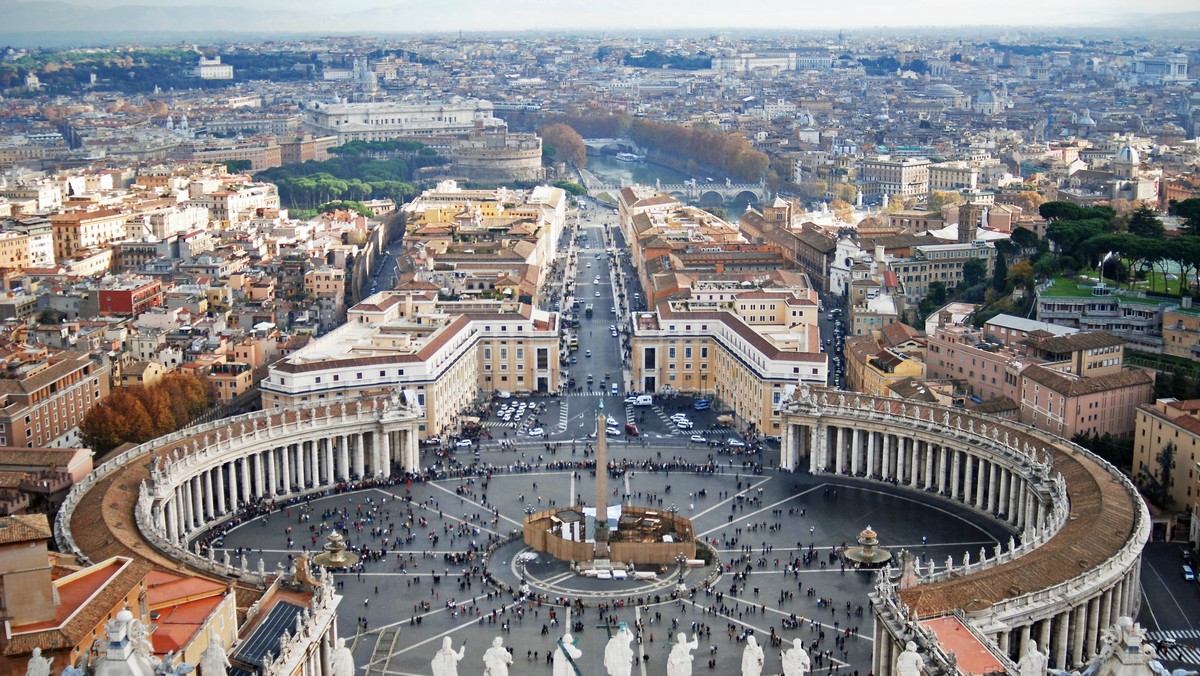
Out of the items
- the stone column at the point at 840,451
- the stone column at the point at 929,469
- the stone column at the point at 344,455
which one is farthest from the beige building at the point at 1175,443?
the stone column at the point at 344,455

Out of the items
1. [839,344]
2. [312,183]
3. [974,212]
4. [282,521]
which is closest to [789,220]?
[974,212]

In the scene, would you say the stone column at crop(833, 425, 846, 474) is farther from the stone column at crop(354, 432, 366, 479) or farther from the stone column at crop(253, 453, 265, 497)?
the stone column at crop(253, 453, 265, 497)

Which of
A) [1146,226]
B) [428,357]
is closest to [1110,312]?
[1146,226]

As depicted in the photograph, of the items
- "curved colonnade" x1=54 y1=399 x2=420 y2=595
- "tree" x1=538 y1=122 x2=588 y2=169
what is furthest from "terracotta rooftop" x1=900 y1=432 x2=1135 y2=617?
"tree" x1=538 y1=122 x2=588 y2=169

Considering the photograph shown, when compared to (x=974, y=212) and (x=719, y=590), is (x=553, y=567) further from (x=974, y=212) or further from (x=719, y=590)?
(x=974, y=212)

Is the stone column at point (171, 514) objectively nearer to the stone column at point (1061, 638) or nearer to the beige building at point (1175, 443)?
the stone column at point (1061, 638)
